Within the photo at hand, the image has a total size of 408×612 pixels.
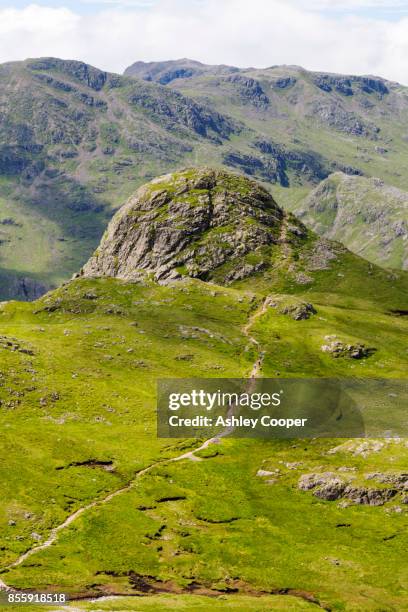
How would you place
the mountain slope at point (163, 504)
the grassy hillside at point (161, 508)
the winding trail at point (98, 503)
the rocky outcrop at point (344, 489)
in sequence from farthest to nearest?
the rocky outcrop at point (344, 489) < the mountain slope at point (163, 504) < the winding trail at point (98, 503) < the grassy hillside at point (161, 508)

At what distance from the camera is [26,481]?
113688 mm

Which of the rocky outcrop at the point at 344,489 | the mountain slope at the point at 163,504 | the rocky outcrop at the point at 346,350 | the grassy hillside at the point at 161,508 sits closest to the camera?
the grassy hillside at the point at 161,508

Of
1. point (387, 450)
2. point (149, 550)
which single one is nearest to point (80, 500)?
point (149, 550)

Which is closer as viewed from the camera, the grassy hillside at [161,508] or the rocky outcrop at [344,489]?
the grassy hillside at [161,508]

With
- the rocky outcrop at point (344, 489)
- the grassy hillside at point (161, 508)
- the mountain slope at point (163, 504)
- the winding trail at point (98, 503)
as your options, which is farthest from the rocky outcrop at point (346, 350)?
the rocky outcrop at point (344, 489)

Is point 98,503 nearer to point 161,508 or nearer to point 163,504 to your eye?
point 161,508

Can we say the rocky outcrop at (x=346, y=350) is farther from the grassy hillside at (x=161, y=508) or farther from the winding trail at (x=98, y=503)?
the grassy hillside at (x=161, y=508)

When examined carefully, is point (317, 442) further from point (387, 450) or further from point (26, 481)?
point (26, 481)

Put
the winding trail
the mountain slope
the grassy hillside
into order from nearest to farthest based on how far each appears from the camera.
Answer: the grassy hillside, the winding trail, the mountain slope

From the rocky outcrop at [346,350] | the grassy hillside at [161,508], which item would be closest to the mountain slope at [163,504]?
the grassy hillside at [161,508]

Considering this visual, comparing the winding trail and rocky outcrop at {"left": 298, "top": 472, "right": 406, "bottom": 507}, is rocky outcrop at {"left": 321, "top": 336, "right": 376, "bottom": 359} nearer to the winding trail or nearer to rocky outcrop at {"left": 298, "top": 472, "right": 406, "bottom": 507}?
the winding trail

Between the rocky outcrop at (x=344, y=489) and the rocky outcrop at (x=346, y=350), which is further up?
the rocky outcrop at (x=346, y=350)

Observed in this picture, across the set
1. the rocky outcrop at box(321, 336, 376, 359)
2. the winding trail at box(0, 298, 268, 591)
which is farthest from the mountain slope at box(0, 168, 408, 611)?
the rocky outcrop at box(321, 336, 376, 359)

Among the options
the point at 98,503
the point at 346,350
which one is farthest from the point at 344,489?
A: the point at 346,350
